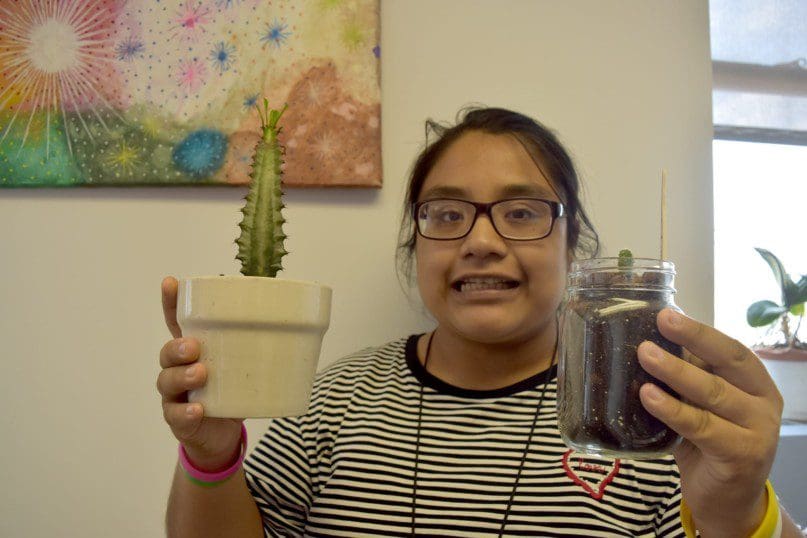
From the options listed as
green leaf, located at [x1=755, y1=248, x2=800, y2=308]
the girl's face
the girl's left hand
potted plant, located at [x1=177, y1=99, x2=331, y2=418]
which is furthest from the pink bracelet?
green leaf, located at [x1=755, y1=248, x2=800, y2=308]

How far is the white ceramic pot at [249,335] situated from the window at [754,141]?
1093 millimetres

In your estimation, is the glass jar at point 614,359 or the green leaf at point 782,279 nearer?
the glass jar at point 614,359

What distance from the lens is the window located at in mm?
1274

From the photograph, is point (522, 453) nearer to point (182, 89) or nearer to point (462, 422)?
point (462, 422)

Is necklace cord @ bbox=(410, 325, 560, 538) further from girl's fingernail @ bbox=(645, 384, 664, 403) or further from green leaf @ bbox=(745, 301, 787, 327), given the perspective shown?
green leaf @ bbox=(745, 301, 787, 327)

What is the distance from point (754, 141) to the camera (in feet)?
4.31

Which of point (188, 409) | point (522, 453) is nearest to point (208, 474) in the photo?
point (188, 409)

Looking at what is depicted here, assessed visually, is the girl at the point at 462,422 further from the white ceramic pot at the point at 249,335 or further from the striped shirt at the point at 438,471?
the white ceramic pot at the point at 249,335

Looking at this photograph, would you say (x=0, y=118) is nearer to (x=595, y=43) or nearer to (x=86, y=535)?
(x=86, y=535)

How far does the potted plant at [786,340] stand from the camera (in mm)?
1265

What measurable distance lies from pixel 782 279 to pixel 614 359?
3.51 ft

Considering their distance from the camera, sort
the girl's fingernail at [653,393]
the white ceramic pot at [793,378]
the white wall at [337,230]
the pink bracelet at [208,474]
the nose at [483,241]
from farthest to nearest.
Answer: the white ceramic pot at [793,378], the white wall at [337,230], the nose at [483,241], the pink bracelet at [208,474], the girl's fingernail at [653,393]

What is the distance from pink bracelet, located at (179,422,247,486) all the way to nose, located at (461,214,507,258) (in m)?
0.39

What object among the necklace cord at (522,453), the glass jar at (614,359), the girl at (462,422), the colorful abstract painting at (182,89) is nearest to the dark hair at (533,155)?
the girl at (462,422)
